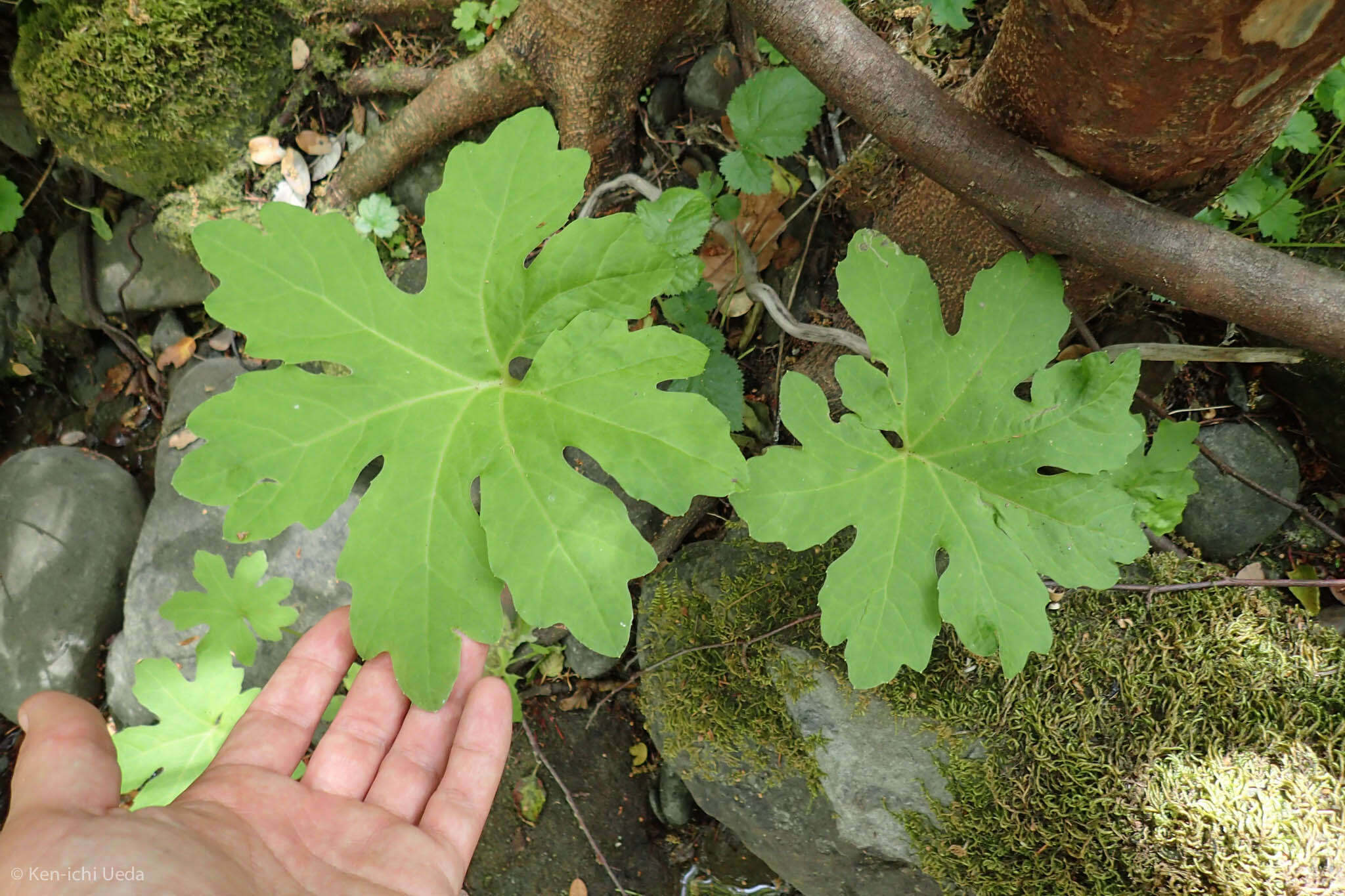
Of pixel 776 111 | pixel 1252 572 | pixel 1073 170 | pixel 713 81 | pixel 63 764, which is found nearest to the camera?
pixel 63 764

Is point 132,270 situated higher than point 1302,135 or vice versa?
point 1302,135

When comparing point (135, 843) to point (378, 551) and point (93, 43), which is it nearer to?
point (378, 551)

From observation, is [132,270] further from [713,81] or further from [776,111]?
[776,111]

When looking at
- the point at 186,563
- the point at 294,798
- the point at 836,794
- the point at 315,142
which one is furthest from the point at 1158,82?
the point at 186,563

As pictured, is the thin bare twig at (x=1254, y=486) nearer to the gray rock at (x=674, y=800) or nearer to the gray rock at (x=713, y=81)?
the gray rock at (x=713, y=81)

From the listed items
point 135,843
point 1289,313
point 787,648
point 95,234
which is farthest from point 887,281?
point 95,234

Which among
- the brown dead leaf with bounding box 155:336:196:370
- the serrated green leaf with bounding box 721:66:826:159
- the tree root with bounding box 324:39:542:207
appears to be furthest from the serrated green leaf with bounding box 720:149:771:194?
the brown dead leaf with bounding box 155:336:196:370
